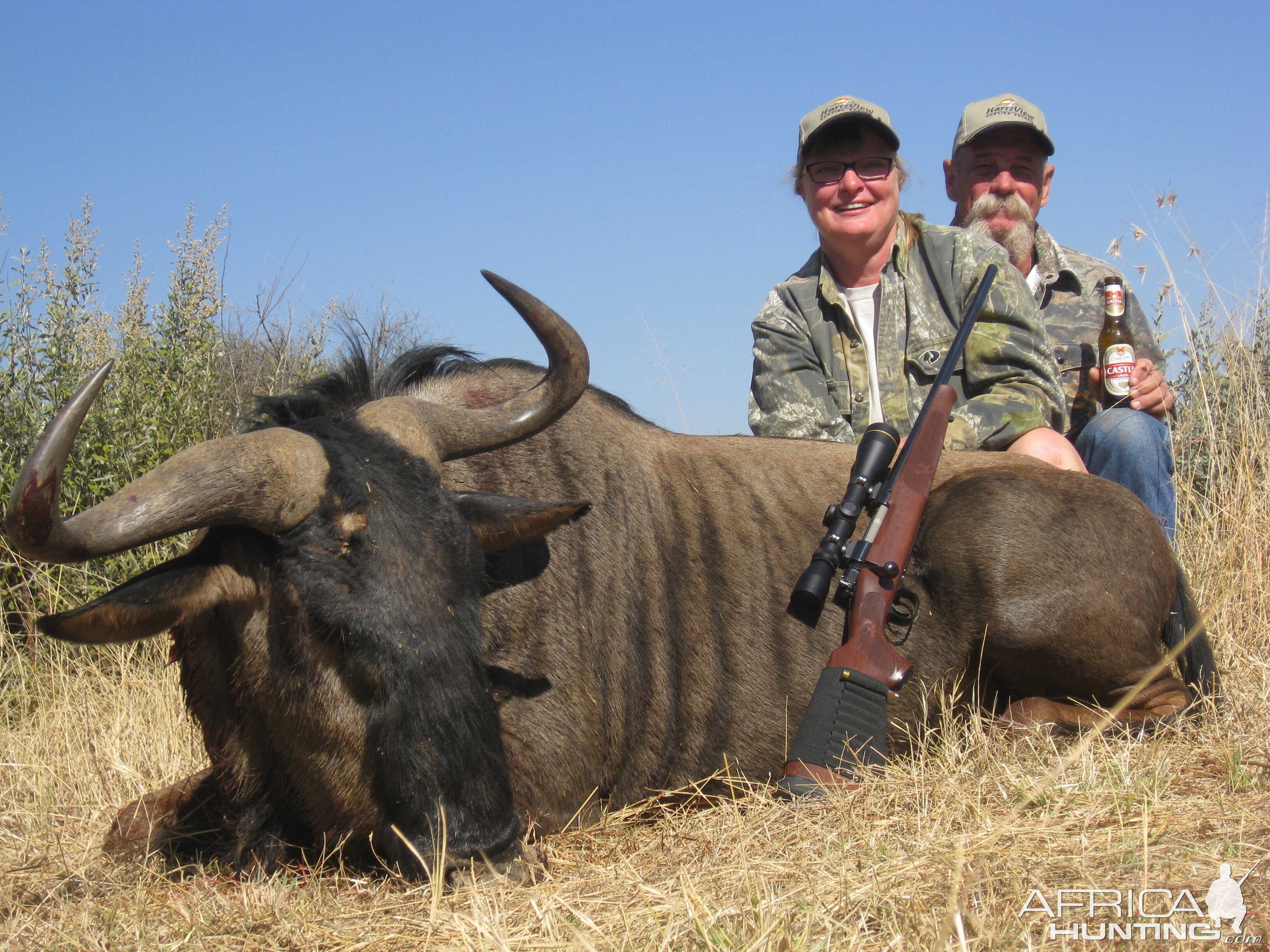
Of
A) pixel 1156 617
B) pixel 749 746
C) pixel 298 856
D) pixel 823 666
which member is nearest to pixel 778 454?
pixel 823 666

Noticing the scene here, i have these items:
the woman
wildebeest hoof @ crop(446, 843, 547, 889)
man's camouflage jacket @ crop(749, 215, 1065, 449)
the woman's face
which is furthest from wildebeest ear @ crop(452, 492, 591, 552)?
the woman's face

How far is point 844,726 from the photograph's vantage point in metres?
3.39

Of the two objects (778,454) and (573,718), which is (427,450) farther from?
→ (778,454)

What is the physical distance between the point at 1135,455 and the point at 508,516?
12.3 ft

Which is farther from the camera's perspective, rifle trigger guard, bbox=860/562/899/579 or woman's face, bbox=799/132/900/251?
woman's face, bbox=799/132/900/251

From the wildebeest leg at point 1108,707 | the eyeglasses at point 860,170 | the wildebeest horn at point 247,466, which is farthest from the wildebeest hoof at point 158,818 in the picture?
the eyeglasses at point 860,170

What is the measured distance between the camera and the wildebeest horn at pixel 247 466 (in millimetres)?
2299

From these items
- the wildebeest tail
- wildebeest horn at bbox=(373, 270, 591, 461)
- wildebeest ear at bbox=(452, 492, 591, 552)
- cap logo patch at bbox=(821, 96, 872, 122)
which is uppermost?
cap logo patch at bbox=(821, 96, 872, 122)

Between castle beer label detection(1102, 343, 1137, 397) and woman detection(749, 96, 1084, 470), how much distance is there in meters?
0.63

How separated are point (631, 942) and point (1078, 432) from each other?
4760 millimetres

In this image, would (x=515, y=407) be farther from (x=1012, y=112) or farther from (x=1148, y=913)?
(x=1012, y=112)

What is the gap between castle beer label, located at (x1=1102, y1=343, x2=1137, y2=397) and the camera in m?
5.63

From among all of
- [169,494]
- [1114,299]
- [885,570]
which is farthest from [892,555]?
[1114,299]

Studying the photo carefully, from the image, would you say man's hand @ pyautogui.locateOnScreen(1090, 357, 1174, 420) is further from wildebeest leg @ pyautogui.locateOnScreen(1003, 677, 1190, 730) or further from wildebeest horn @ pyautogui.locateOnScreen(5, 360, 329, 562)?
wildebeest horn @ pyautogui.locateOnScreen(5, 360, 329, 562)
